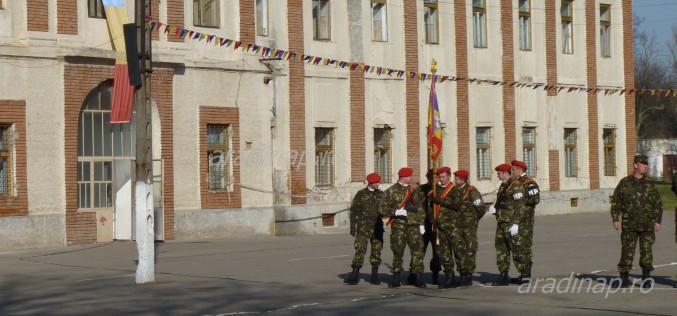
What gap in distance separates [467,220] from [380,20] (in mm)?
20250

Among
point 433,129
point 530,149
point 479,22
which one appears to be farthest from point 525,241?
point 530,149

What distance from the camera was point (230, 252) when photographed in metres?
26.9

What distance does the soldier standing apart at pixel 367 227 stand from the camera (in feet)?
60.8

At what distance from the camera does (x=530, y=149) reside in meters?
43.7

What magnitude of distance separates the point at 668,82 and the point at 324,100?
66897 millimetres

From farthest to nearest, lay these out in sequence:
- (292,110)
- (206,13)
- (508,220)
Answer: (292,110) < (206,13) < (508,220)

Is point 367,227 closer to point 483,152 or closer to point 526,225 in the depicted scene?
point 526,225

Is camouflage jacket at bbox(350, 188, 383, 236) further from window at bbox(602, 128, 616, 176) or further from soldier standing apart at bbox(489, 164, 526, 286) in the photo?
window at bbox(602, 128, 616, 176)

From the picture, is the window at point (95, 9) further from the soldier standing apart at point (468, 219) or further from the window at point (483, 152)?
the window at point (483, 152)

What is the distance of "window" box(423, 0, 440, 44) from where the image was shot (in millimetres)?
39375

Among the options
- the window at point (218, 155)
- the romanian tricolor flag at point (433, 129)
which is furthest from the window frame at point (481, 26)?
the romanian tricolor flag at point (433, 129)

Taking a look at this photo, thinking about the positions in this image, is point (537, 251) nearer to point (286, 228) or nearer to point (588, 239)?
point (588, 239)

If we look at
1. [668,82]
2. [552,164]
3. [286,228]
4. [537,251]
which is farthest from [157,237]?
[668,82]

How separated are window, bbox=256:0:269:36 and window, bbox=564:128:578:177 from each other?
49.3ft
